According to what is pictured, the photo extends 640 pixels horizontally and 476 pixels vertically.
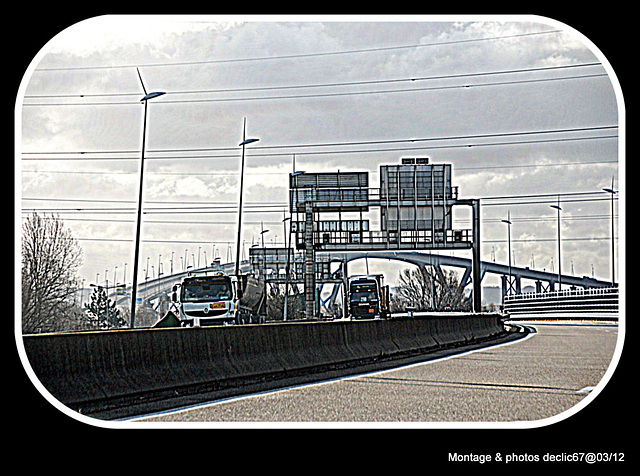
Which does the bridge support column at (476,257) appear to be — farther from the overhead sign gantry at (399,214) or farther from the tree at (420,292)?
the tree at (420,292)

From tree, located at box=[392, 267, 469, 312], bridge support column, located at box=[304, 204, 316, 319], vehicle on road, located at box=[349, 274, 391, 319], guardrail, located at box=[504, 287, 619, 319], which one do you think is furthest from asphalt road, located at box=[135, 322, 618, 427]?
tree, located at box=[392, 267, 469, 312]

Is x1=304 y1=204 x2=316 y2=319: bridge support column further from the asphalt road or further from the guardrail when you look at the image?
the asphalt road

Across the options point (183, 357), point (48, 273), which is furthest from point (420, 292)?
point (183, 357)

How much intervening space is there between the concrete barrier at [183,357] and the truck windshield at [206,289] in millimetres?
15215

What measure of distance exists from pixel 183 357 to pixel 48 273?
101 feet

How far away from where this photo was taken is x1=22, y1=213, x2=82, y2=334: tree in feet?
125

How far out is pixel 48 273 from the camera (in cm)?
4156

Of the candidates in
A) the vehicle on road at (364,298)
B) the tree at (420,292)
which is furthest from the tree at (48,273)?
the tree at (420,292)

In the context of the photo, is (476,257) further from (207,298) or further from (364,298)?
(207,298)

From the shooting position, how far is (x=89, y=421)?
7277mm

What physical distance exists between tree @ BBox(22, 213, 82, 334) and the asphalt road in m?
23.7

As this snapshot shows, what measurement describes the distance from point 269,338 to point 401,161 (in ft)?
146

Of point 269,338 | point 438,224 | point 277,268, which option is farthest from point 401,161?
point 269,338

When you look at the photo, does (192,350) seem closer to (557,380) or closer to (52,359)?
(52,359)
